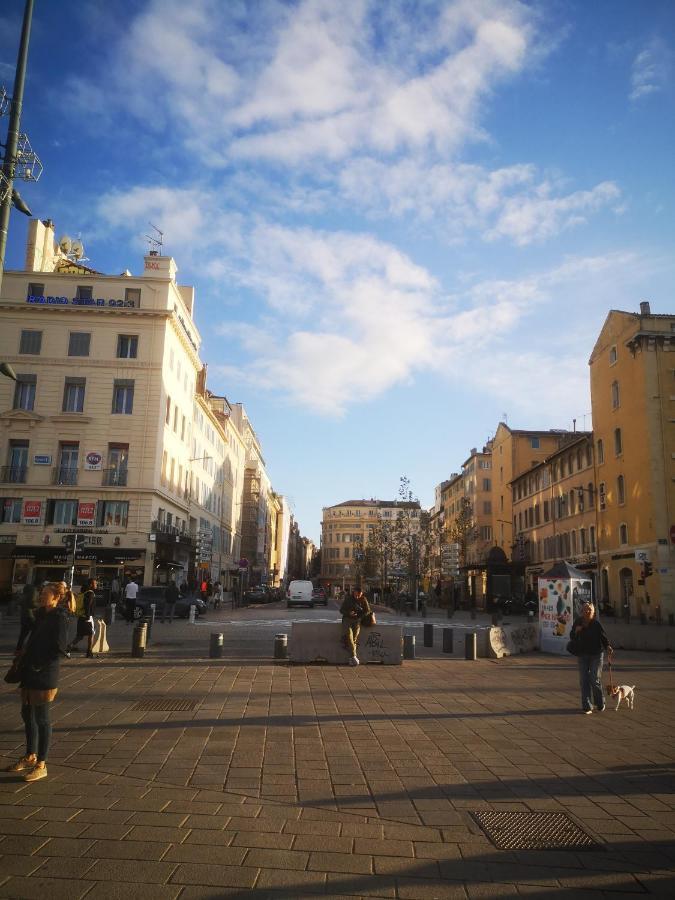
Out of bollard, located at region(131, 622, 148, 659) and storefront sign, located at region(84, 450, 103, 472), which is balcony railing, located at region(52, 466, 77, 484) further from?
bollard, located at region(131, 622, 148, 659)

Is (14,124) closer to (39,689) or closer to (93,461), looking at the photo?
(39,689)

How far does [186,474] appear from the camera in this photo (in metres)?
49.8

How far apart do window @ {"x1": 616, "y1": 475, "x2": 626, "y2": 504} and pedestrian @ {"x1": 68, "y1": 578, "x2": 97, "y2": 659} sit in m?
36.7

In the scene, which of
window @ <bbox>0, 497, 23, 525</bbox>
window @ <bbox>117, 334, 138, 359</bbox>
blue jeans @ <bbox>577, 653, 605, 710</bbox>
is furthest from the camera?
window @ <bbox>117, 334, 138, 359</bbox>

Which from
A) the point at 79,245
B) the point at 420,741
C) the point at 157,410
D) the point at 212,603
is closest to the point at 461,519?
the point at 212,603

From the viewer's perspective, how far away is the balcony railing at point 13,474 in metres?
39.4

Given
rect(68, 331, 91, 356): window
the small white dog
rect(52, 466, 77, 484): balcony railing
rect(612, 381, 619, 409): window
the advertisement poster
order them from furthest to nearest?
rect(612, 381, 619, 409): window → rect(68, 331, 91, 356): window → rect(52, 466, 77, 484): balcony railing → the advertisement poster → the small white dog

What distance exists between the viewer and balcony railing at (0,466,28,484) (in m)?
39.4

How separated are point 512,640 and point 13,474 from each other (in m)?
31.4

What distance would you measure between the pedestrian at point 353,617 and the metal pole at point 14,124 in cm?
892

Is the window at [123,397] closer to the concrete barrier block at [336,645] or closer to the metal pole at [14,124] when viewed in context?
the concrete barrier block at [336,645]

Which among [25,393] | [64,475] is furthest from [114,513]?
[25,393]

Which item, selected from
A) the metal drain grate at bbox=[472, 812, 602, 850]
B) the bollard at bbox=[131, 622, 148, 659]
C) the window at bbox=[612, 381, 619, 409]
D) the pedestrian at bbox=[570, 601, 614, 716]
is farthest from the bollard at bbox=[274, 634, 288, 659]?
the window at bbox=[612, 381, 619, 409]

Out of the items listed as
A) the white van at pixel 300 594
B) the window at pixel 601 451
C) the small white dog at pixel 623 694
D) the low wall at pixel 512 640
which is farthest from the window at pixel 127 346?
the small white dog at pixel 623 694
